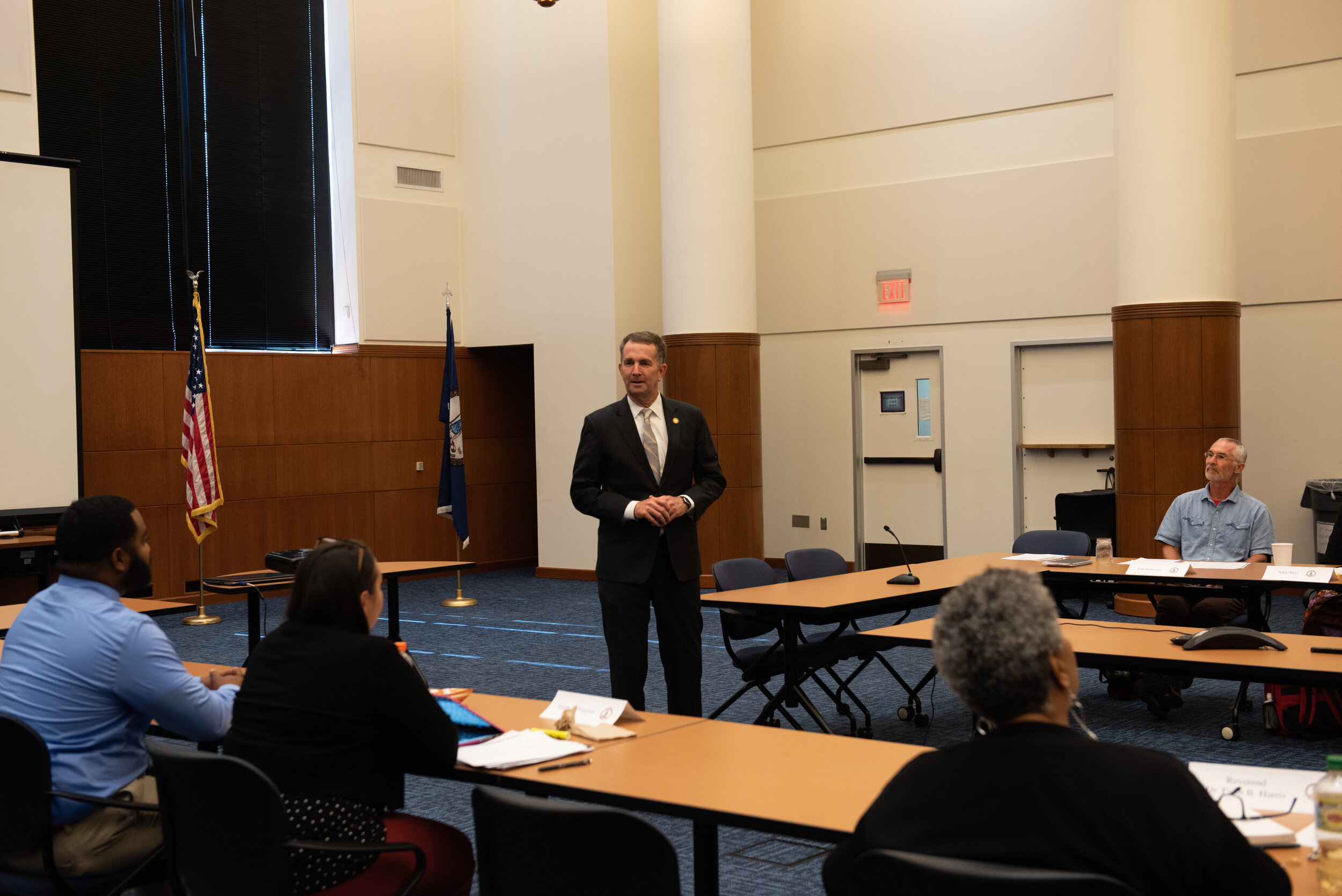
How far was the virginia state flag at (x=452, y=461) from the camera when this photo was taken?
393 inches

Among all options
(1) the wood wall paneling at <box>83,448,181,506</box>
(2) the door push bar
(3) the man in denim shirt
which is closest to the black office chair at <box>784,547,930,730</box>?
(3) the man in denim shirt

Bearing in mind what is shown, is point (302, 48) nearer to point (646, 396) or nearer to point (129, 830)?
point (646, 396)

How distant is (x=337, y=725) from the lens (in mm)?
2426

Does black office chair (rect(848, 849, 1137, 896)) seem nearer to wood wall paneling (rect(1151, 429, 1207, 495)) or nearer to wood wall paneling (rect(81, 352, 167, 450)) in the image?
wood wall paneling (rect(1151, 429, 1207, 495))

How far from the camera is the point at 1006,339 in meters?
9.77

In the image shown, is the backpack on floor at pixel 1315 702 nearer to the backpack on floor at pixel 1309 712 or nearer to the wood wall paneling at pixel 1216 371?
the backpack on floor at pixel 1309 712

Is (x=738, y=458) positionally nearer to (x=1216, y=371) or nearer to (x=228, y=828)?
(x=1216, y=371)

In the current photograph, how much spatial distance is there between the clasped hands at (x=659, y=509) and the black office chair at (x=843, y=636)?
1056 mm

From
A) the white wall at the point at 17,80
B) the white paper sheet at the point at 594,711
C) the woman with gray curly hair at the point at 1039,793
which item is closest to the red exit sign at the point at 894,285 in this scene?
the white wall at the point at 17,80

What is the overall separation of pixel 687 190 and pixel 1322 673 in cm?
729

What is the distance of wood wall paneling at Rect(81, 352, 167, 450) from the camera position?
9.19m

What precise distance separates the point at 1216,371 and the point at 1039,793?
7.12 meters

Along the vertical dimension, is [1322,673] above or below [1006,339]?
below

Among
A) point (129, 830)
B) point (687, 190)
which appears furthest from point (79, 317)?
point (129, 830)
